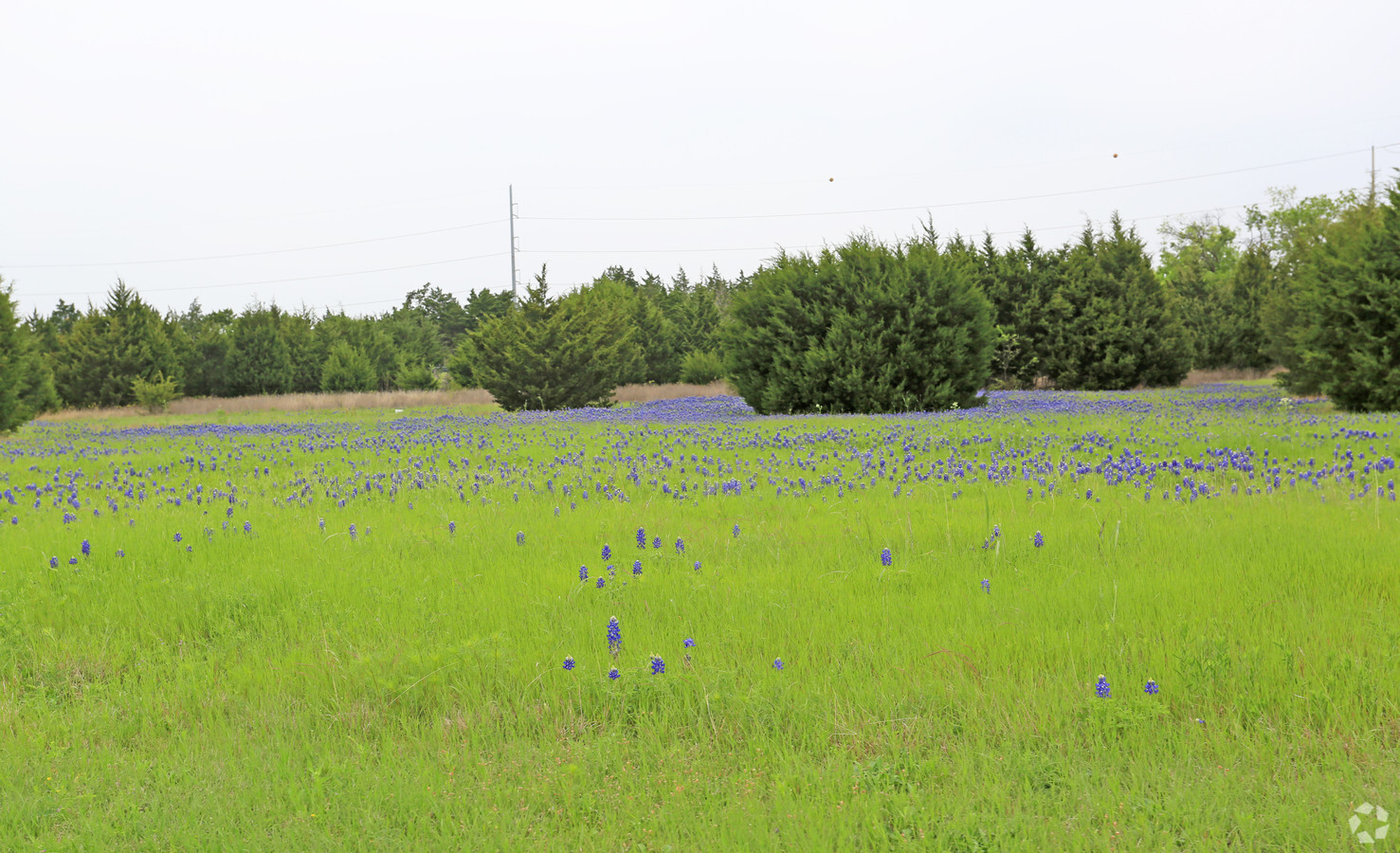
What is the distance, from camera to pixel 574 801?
107 inches

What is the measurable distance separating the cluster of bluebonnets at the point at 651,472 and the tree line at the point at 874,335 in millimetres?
6906

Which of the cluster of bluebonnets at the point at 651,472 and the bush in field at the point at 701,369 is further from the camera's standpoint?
the bush in field at the point at 701,369

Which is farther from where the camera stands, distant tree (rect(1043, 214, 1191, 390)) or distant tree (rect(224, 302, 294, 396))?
distant tree (rect(224, 302, 294, 396))

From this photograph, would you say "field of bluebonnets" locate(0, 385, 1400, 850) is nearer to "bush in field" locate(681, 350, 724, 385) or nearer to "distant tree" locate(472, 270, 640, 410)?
"distant tree" locate(472, 270, 640, 410)

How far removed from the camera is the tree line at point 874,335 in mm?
19172

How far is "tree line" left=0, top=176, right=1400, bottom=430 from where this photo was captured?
1917 cm

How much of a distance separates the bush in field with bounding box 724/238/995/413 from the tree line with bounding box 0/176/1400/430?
0.06 metres

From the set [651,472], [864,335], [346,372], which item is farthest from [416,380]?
[651,472]

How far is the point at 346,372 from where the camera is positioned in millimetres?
47906

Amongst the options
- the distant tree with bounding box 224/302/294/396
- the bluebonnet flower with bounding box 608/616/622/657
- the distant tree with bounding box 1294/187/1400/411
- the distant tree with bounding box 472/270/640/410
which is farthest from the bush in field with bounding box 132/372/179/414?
the distant tree with bounding box 1294/187/1400/411

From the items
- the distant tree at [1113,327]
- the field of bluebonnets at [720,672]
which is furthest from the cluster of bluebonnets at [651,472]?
the distant tree at [1113,327]

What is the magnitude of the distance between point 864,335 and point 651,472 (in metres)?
13.7

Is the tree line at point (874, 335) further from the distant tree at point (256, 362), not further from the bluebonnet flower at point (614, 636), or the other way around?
the bluebonnet flower at point (614, 636)

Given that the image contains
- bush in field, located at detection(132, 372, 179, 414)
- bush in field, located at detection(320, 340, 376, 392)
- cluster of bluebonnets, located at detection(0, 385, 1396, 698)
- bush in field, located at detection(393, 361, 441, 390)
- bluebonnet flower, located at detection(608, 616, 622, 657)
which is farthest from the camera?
bush in field, located at detection(393, 361, 441, 390)
